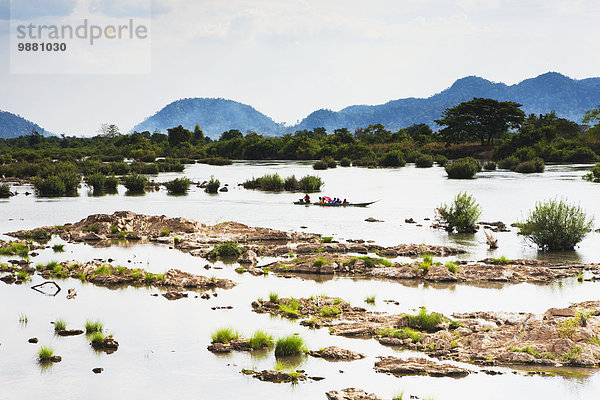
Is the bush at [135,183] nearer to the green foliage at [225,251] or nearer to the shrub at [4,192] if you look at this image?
the shrub at [4,192]

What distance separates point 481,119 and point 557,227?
74.0 metres

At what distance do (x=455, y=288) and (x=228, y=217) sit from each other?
17.7m

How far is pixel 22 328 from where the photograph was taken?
1270 cm

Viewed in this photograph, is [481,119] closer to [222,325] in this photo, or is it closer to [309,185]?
[309,185]

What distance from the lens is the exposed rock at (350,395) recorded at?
904 cm

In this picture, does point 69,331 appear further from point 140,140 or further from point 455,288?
point 140,140

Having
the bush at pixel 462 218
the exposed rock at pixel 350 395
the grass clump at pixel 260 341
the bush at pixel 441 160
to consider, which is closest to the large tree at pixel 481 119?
the bush at pixel 441 160

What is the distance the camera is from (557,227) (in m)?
20.6

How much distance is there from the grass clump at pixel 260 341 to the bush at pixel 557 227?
1271 centimetres

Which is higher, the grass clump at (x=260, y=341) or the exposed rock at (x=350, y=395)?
the grass clump at (x=260, y=341)

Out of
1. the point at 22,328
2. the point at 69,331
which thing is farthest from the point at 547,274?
the point at 22,328

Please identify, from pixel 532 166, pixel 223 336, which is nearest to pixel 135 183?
pixel 223 336

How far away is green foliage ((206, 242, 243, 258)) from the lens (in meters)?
20.5

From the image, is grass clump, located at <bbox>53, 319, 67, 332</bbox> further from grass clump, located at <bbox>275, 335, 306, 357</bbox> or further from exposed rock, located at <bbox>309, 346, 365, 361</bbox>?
exposed rock, located at <bbox>309, 346, 365, 361</bbox>
